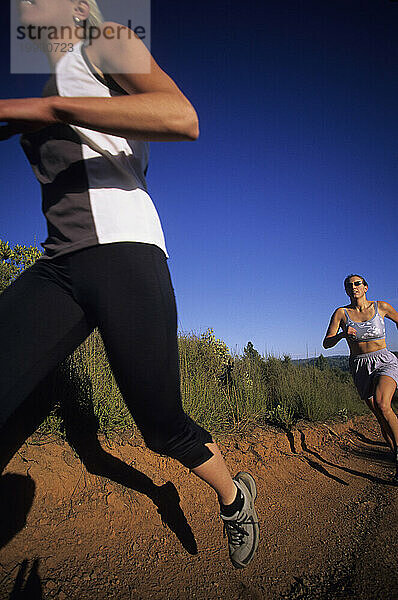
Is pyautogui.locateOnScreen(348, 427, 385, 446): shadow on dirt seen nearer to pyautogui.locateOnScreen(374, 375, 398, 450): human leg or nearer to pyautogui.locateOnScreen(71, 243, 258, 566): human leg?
pyautogui.locateOnScreen(374, 375, 398, 450): human leg

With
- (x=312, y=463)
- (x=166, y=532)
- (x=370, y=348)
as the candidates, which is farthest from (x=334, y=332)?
(x=166, y=532)

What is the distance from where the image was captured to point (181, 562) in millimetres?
2164

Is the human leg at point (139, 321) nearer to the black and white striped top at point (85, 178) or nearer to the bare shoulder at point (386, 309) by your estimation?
the black and white striped top at point (85, 178)

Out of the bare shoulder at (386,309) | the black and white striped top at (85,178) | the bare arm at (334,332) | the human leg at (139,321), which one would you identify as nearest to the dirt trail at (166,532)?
the human leg at (139,321)

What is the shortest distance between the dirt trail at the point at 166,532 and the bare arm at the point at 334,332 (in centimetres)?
165

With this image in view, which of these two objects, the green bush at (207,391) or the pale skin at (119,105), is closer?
the pale skin at (119,105)

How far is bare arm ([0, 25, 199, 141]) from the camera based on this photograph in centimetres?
90

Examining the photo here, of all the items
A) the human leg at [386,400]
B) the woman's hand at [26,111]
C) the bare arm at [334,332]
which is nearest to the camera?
the woman's hand at [26,111]

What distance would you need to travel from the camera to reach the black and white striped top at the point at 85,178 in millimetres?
1105

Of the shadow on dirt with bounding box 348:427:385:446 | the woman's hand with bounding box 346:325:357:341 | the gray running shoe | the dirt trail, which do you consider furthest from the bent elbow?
the shadow on dirt with bounding box 348:427:385:446

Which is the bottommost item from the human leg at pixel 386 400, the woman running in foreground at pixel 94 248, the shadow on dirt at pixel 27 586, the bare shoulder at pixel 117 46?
the shadow on dirt at pixel 27 586

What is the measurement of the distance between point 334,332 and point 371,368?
0.69 m

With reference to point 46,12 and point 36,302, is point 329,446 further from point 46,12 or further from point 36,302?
point 46,12

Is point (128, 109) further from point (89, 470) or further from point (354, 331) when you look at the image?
point (354, 331)
